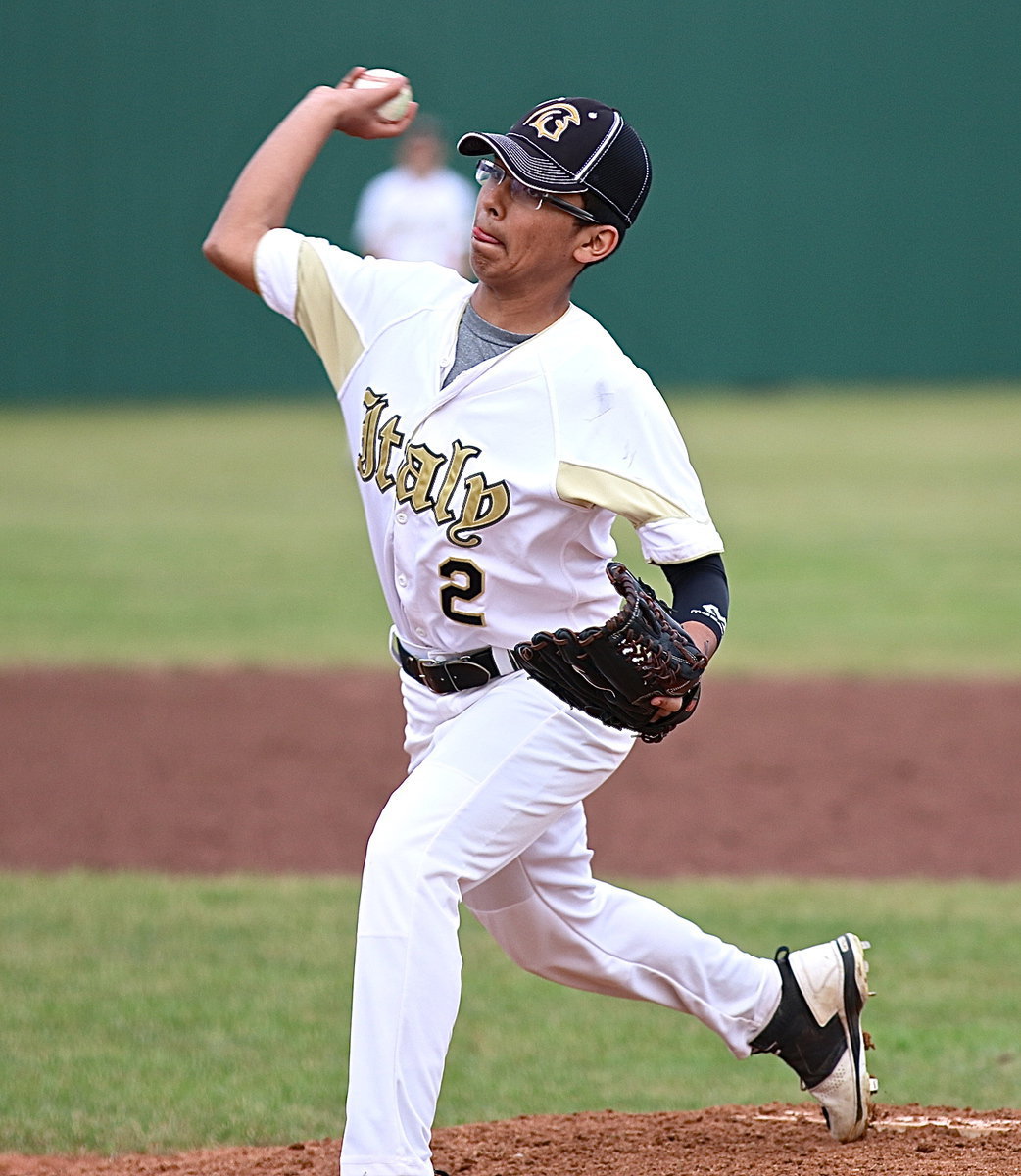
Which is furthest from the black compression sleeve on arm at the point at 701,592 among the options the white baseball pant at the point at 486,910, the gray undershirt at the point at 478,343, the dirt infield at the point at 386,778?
the dirt infield at the point at 386,778

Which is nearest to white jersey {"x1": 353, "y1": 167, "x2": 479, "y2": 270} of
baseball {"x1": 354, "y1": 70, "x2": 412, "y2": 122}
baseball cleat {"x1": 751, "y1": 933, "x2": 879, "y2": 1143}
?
baseball {"x1": 354, "y1": 70, "x2": 412, "y2": 122}

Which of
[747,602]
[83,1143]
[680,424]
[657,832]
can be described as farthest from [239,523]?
[83,1143]

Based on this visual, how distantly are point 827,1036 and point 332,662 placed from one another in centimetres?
540

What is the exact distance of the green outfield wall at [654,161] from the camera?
19844mm

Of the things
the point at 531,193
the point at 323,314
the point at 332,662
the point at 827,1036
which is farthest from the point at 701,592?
the point at 332,662

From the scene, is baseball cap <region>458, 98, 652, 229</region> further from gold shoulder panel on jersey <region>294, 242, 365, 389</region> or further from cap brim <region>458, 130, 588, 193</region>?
gold shoulder panel on jersey <region>294, 242, 365, 389</region>

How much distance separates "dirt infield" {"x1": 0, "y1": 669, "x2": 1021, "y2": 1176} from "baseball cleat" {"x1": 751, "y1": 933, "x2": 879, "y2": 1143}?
2194mm

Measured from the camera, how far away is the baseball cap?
2.81m

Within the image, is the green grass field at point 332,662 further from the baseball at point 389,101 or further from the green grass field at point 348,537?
the baseball at point 389,101

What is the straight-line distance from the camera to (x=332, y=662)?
27.7ft

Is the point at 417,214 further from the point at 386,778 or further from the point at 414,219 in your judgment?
the point at 386,778

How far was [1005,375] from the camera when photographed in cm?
2103

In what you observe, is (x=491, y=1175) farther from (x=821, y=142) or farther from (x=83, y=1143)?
(x=821, y=142)

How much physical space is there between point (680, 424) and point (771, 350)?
12.6 ft
